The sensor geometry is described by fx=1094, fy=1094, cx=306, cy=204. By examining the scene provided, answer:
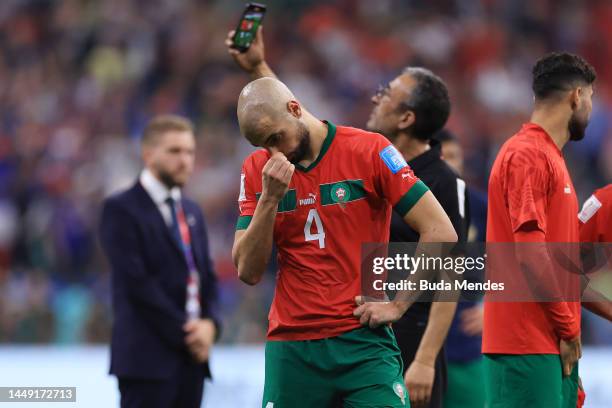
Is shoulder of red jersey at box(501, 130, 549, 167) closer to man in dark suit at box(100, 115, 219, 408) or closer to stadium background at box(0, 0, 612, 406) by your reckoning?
man in dark suit at box(100, 115, 219, 408)

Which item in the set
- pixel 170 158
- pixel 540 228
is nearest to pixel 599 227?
pixel 540 228

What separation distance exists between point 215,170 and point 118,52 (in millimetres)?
3044

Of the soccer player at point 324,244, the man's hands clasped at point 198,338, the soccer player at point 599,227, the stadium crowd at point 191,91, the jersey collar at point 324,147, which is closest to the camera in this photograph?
the soccer player at point 324,244

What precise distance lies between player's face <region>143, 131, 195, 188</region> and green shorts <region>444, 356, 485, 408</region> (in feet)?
6.63

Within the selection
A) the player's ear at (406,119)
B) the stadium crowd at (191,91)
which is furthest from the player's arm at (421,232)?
the stadium crowd at (191,91)

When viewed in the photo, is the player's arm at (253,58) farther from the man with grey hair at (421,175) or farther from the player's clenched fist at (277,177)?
the player's clenched fist at (277,177)

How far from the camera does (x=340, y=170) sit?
171 inches

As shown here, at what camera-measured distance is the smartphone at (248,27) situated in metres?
5.53

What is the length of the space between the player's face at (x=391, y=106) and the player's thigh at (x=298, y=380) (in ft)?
5.36

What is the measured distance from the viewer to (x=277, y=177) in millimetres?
4125

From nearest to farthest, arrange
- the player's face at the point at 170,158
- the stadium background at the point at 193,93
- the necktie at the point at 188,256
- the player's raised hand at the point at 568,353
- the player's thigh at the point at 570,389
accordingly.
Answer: the player's raised hand at the point at 568,353 < the player's thigh at the point at 570,389 < the necktie at the point at 188,256 < the player's face at the point at 170,158 < the stadium background at the point at 193,93

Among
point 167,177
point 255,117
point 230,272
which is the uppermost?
point 230,272

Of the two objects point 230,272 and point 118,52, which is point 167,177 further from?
point 118,52

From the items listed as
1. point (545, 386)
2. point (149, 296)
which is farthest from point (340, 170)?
point (149, 296)
